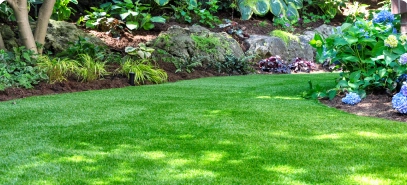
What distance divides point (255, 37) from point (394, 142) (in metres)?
6.58

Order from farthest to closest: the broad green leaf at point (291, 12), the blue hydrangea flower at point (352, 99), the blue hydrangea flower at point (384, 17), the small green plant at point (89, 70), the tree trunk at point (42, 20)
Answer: the broad green leaf at point (291, 12), the tree trunk at point (42, 20), the small green plant at point (89, 70), the blue hydrangea flower at point (384, 17), the blue hydrangea flower at point (352, 99)

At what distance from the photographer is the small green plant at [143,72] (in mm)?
6492

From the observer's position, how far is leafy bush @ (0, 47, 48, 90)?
548 cm

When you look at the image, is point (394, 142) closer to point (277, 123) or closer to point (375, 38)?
point (277, 123)

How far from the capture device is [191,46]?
8297 millimetres

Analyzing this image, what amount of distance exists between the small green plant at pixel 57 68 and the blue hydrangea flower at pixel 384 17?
368 cm

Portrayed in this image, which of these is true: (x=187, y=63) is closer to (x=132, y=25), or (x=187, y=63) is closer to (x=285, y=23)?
(x=132, y=25)

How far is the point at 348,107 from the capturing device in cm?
451

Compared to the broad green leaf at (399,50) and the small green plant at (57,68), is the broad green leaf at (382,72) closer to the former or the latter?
the broad green leaf at (399,50)

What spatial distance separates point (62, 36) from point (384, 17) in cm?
494

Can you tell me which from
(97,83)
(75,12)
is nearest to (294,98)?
(97,83)

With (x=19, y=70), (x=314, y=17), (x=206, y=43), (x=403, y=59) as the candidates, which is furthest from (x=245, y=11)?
(x=403, y=59)

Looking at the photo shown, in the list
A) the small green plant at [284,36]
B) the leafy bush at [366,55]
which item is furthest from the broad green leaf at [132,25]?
the leafy bush at [366,55]

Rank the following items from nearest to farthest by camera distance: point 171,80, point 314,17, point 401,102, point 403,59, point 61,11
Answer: point 401,102
point 403,59
point 171,80
point 61,11
point 314,17
